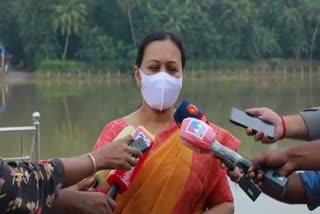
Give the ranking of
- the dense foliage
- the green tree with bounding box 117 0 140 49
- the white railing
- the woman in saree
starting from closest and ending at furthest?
1. the woman in saree
2. the white railing
3. the dense foliage
4. the green tree with bounding box 117 0 140 49

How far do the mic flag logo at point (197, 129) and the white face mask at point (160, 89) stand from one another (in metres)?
0.42

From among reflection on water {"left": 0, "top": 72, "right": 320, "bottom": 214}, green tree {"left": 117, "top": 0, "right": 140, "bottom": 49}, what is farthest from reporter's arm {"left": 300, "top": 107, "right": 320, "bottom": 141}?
green tree {"left": 117, "top": 0, "right": 140, "bottom": 49}

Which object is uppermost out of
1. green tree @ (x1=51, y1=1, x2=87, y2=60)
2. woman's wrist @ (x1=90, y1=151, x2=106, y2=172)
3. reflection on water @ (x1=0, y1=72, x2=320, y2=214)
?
woman's wrist @ (x1=90, y1=151, x2=106, y2=172)

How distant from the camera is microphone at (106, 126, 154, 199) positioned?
1.50 metres

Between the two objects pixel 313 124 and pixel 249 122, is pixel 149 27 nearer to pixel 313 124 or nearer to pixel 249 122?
pixel 313 124

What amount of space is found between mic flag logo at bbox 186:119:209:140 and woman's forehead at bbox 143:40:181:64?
472mm

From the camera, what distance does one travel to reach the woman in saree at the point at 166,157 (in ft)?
5.46

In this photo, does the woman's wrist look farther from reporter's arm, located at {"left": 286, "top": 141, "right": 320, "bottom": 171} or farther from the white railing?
the white railing

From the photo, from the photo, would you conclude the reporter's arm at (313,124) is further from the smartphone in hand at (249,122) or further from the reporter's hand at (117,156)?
the reporter's hand at (117,156)

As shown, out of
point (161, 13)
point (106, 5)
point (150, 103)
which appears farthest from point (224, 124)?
Result: point (106, 5)

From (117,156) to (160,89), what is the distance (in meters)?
0.43

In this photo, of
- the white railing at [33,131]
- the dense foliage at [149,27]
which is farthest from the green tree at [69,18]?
the white railing at [33,131]

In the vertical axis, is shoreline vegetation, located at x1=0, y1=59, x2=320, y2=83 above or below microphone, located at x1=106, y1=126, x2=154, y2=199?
below

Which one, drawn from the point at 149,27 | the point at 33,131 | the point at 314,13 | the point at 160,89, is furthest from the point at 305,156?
the point at 314,13
